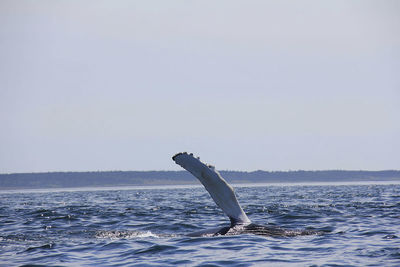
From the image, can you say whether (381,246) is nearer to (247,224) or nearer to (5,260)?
(247,224)

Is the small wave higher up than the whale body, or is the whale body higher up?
the whale body

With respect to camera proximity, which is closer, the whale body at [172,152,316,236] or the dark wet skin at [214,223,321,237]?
the whale body at [172,152,316,236]

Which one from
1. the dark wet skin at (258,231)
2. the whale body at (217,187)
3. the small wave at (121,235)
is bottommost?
the small wave at (121,235)

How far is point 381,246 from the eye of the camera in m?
10.7

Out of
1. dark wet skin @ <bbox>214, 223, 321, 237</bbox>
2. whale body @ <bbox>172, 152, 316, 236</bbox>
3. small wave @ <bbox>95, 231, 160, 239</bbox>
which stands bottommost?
small wave @ <bbox>95, 231, 160, 239</bbox>

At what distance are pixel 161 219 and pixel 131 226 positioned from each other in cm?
216

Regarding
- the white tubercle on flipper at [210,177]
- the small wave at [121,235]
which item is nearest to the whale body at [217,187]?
the white tubercle on flipper at [210,177]

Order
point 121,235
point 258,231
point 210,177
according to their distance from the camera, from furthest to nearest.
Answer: point 121,235, point 258,231, point 210,177

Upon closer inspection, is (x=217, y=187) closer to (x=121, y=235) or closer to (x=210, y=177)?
(x=210, y=177)

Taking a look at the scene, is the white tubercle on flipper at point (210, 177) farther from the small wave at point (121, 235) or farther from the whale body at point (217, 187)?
the small wave at point (121, 235)

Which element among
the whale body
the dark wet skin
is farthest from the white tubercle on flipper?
the dark wet skin

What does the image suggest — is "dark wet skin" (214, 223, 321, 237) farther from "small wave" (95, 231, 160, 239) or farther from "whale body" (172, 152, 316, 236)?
"small wave" (95, 231, 160, 239)

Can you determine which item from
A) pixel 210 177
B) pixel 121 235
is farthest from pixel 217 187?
pixel 121 235

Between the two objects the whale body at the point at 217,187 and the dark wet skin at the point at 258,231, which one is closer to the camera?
the whale body at the point at 217,187
